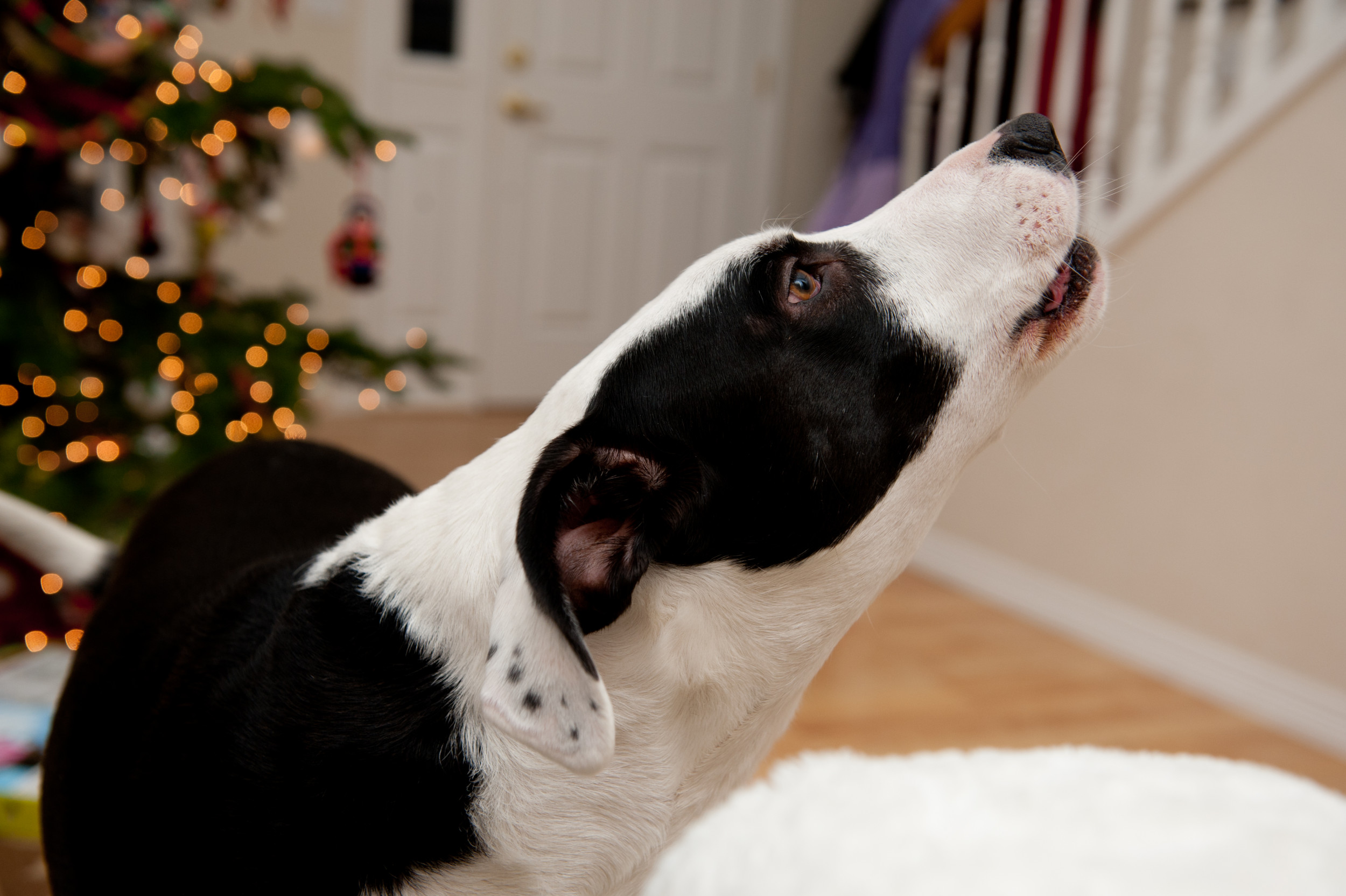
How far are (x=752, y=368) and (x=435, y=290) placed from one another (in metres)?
4.50

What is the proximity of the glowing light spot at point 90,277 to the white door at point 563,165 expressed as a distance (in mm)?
2854

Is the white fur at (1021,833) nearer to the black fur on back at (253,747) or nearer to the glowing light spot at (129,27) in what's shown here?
the black fur on back at (253,747)

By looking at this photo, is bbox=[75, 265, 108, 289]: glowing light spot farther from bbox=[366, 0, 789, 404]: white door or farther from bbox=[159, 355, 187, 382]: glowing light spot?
bbox=[366, 0, 789, 404]: white door

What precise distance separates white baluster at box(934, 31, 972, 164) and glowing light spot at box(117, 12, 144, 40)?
2328 millimetres

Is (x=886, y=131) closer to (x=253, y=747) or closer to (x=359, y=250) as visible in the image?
(x=359, y=250)

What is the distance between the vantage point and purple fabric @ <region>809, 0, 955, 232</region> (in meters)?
3.48

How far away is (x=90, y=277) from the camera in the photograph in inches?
82.7

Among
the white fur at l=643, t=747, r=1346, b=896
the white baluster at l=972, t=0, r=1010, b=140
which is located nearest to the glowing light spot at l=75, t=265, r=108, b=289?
the white fur at l=643, t=747, r=1346, b=896

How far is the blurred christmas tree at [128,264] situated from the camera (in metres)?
1.91

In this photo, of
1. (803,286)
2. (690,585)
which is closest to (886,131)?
(803,286)

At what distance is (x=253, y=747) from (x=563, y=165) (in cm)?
466

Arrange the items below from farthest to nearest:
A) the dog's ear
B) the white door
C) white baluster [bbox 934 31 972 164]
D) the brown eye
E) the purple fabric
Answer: the white door < the purple fabric < white baluster [bbox 934 31 972 164] < the brown eye < the dog's ear

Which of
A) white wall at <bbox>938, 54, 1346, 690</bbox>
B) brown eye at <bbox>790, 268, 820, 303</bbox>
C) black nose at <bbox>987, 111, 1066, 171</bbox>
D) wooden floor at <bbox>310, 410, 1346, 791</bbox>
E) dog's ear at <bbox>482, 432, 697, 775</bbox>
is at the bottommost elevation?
wooden floor at <bbox>310, 410, 1346, 791</bbox>

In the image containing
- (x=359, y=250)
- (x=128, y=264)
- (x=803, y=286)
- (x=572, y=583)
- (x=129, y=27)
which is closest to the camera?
(x=572, y=583)
